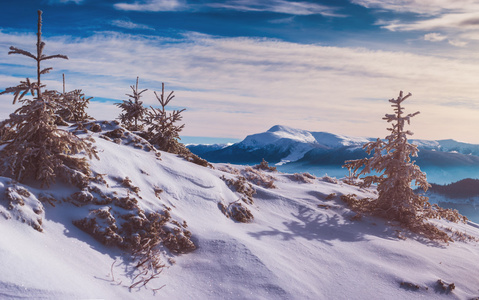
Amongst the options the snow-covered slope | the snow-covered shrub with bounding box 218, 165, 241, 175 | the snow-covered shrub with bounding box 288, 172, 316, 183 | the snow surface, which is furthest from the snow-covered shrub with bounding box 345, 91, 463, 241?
the snow-covered slope

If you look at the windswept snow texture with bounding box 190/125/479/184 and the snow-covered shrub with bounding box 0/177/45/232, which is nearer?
the snow-covered shrub with bounding box 0/177/45/232

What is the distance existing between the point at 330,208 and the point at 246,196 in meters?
3.26

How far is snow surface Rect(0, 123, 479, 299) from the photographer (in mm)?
4281

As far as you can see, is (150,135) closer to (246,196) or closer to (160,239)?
(246,196)

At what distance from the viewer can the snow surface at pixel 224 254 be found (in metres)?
4.28

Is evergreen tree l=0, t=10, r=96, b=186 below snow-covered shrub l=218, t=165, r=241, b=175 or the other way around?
the other way around

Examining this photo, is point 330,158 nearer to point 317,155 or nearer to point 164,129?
point 317,155

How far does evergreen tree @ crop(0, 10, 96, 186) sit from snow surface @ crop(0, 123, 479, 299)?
1.22 ft

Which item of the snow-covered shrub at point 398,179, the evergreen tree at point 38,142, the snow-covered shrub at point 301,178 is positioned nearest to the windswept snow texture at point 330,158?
the snow-covered shrub at point 301,178

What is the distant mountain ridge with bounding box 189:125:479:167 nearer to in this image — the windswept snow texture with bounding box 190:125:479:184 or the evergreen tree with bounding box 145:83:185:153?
the windswept snow texture with bounding box 190:125:479:184

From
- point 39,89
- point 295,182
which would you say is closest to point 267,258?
point 39,89

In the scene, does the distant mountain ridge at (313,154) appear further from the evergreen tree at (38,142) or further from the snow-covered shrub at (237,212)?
the evergreen tree at (38,142)

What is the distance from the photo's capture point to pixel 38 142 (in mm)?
6219

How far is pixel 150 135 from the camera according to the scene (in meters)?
14.9
